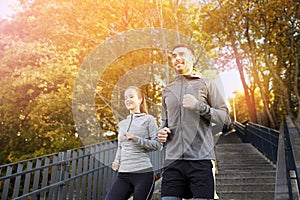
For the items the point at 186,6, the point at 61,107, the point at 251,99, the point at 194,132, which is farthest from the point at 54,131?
the point at 194,132

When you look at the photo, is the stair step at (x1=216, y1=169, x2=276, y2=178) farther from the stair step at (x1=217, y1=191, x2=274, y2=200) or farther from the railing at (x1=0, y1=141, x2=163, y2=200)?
the railing at (x1=0, y1=141, x2=163, y2=200)

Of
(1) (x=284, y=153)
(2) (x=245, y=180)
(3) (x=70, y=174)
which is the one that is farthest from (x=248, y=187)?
(3) (x=70, y=174)

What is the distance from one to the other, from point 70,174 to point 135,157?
4.75ft

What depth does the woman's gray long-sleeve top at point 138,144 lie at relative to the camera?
2.51 meters

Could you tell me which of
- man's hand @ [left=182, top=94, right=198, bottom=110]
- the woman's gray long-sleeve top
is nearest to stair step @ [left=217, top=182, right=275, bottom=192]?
the woman's gray long-sleeve top

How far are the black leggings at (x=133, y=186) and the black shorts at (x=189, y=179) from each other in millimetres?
656

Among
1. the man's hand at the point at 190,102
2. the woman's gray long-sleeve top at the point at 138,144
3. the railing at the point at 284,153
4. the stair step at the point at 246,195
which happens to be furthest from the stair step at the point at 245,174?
the man's hand at the point at 190,102

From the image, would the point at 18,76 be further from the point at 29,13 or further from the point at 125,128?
the point at 125,128

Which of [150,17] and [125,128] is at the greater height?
[150,17]

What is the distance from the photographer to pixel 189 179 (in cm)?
177

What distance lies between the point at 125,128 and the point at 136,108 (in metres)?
0.23

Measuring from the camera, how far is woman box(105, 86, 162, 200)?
2453 mm

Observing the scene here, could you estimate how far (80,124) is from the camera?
11219 mm

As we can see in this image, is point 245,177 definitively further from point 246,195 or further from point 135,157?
point 135,157
